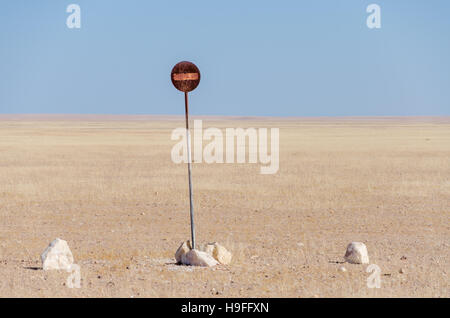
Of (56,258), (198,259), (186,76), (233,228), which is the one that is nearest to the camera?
(56,258)

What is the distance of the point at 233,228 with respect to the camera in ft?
51.9

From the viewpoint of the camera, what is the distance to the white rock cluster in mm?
11148

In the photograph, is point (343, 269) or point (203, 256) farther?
point (203, 256)

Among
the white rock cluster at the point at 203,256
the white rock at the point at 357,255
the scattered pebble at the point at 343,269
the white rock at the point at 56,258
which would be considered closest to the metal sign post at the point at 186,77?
the white rock cluster at the point at 203,256

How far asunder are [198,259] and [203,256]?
104 millimetres

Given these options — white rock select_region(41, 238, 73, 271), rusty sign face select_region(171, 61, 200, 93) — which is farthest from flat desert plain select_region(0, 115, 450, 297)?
rusty sign face select_region(171, 61, 200, 93)

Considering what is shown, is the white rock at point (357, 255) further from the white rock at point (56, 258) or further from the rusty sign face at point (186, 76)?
the white rock at point (56, 258)

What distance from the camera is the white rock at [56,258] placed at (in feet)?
35.8

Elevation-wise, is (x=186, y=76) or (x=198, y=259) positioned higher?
(x=186, y=76)

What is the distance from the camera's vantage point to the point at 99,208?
62.4 ft

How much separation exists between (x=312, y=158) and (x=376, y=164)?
509 cm

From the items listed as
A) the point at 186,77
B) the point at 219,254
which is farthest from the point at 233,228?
the point at 186,77

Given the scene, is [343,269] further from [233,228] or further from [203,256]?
[233,228]
